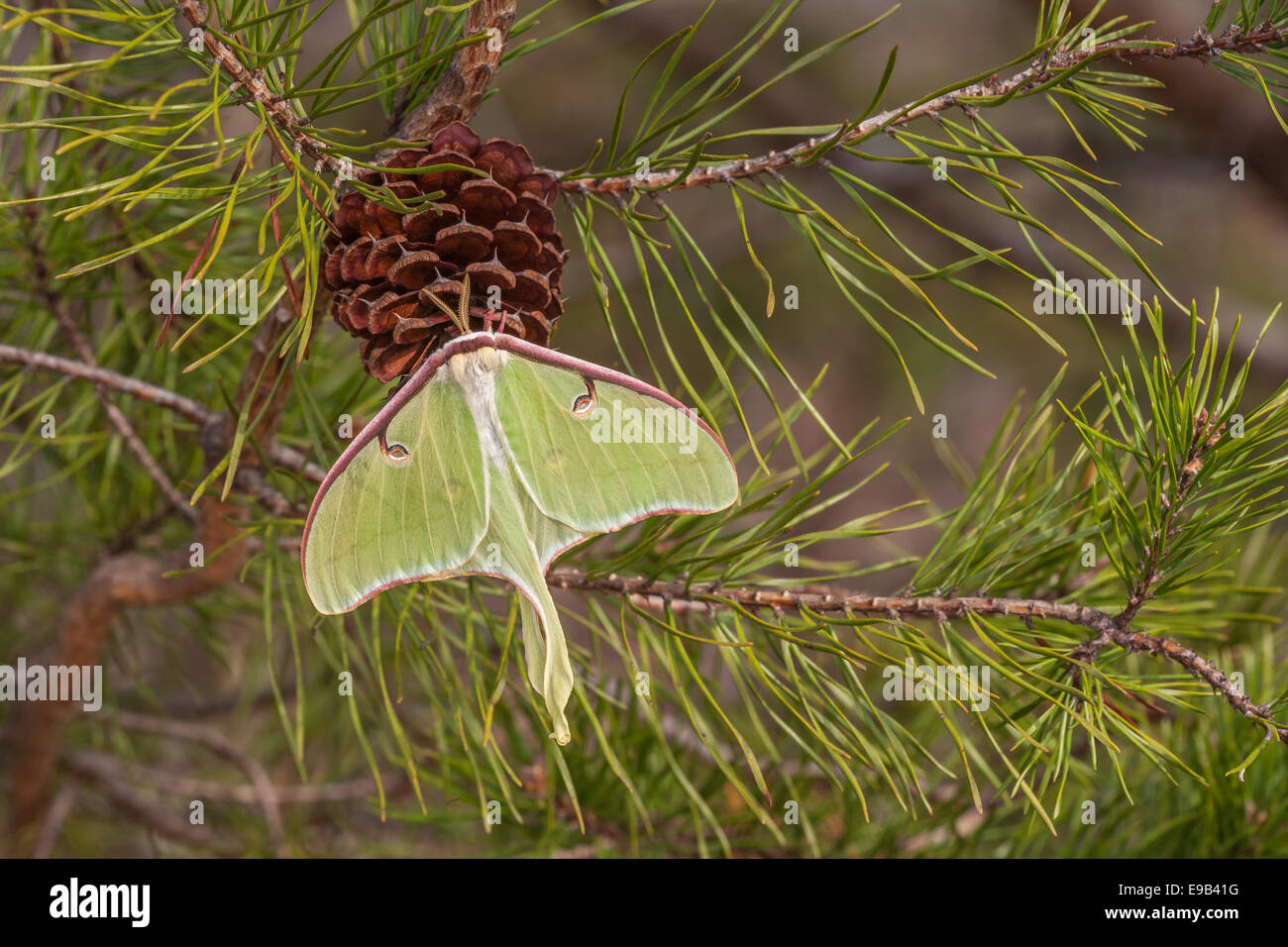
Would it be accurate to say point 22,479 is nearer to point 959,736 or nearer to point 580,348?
point 959,736

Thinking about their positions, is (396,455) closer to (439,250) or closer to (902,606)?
(439,250)

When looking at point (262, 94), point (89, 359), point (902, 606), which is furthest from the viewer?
point (89, 359)

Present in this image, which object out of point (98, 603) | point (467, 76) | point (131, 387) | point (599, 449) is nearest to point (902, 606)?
point (599, 449)

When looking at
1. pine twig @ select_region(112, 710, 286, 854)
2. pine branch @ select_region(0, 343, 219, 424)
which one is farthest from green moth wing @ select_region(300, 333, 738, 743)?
pine twig @ select_region(112, 710, 286, 854)

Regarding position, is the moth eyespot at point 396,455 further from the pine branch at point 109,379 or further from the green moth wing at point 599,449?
the pine branch at point 109,379

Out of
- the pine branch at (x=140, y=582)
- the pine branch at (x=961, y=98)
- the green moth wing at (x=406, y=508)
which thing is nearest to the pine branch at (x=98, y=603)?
the pine branch at (x=140, y=582)

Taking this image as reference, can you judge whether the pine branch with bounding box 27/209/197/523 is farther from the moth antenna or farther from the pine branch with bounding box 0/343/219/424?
the moth antenna

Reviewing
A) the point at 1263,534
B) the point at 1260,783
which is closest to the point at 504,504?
the point at 1260,783
